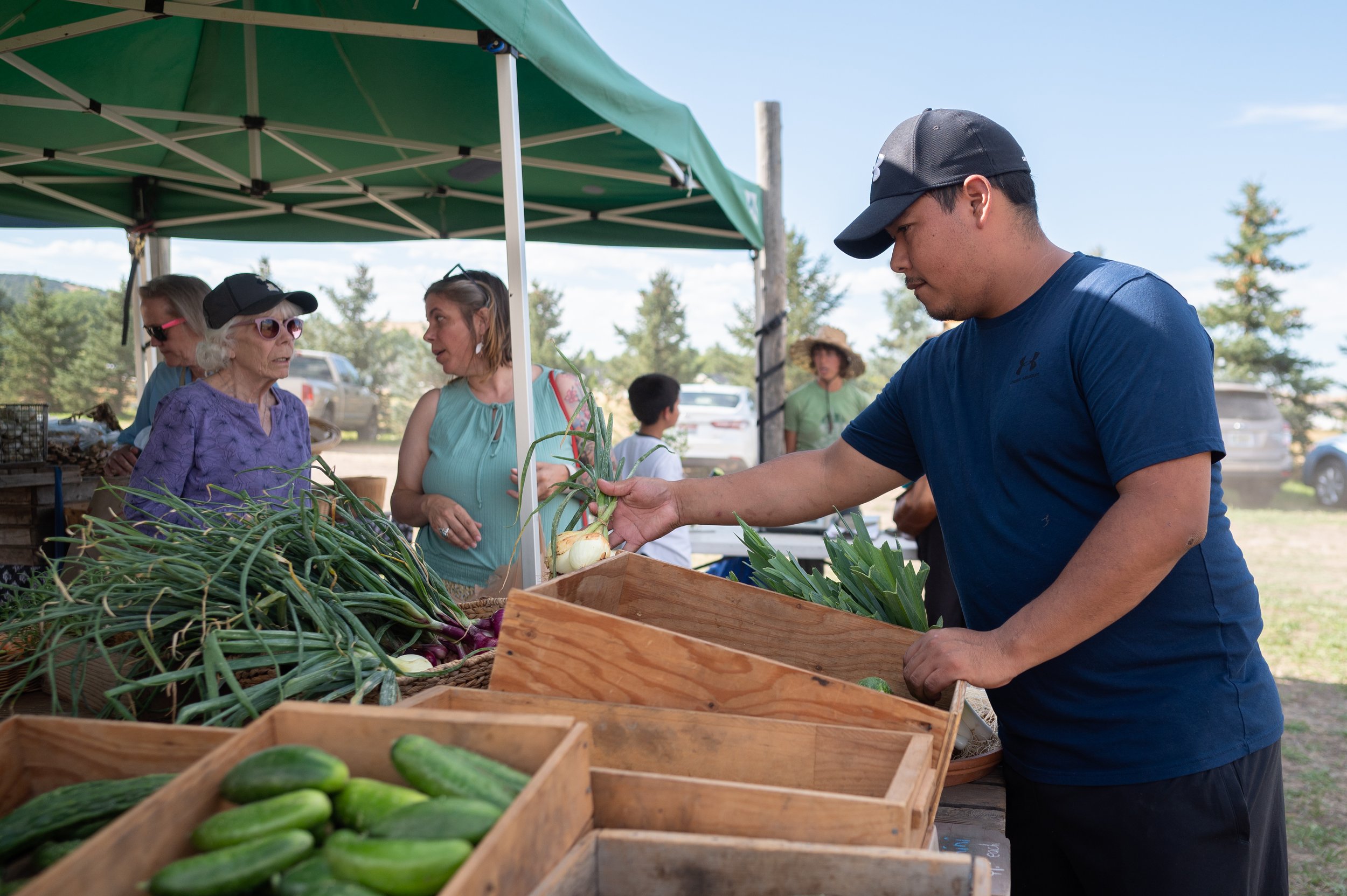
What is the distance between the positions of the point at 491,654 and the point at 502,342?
5.72 ft

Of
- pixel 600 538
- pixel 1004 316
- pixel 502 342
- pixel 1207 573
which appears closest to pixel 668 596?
pixel 600 538

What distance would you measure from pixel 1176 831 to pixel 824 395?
20.2 ft

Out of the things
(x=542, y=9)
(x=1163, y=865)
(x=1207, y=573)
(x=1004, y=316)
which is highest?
(x=542, y=9)

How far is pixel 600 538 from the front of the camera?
6.85ft

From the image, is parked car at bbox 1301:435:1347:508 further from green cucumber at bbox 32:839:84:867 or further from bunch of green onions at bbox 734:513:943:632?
green cucumber at bbox 32:839:84:867

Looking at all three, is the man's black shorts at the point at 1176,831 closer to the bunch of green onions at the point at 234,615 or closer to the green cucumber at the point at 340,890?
the bunch of green onions at the point at 234,615

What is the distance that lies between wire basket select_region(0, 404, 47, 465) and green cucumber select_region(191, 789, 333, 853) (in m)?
4.26

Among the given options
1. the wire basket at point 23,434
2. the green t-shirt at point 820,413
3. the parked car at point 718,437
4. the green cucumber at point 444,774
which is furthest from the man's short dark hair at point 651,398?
the parked car at point 718,437

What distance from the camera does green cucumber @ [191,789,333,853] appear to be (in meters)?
0.86

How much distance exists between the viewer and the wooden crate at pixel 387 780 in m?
0.81

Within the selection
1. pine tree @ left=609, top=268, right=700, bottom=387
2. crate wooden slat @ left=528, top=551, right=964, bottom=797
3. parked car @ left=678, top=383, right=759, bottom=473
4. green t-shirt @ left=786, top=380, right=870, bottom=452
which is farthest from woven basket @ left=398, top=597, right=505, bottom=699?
pine tree @ left=609, top=268, right=700, bottom=387

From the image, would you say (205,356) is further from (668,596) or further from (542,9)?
(668,596)

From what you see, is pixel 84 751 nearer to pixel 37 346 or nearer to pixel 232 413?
pixel 232 413

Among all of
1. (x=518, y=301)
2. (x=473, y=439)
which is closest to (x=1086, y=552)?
(x=518, y=301)
